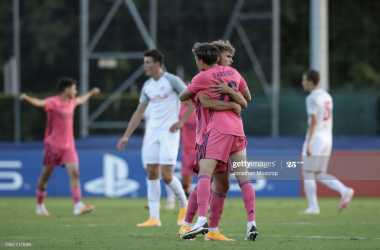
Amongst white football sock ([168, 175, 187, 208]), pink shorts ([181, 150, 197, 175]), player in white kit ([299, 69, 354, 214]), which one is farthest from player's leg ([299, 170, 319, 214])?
white football sock ([168, 175, 187, 208])

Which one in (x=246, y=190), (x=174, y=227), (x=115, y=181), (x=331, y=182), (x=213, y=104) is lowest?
(x=115, y=181)

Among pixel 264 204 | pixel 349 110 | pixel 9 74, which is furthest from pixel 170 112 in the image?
pixel 9 74

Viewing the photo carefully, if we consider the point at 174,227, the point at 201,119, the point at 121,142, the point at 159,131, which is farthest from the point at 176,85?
the point at 201,119

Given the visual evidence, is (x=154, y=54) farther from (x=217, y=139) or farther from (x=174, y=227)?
(x=217, y=139)

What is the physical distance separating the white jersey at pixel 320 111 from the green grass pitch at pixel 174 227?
132cm

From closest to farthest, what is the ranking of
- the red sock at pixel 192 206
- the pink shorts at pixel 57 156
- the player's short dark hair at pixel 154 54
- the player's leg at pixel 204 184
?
the player's leg at pixel 204 184, the red sock at pixel 192 206, the player's short dark hair at pixel 154 54, the pink shorts at pixel 57 156

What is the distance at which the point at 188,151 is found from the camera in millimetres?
12406

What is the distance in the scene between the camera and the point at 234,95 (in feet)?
22.7

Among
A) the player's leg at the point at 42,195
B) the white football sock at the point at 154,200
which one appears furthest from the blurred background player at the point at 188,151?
the white football sock at the point at 154,200

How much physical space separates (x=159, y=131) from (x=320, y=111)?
3.60 metres

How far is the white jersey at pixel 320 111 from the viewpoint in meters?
11.4

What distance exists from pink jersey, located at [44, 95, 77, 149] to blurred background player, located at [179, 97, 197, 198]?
1.98 metres

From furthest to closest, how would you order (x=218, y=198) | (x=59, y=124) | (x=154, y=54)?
(x=59, y=124) < (x=154, y=54) < (x=218, y=198)

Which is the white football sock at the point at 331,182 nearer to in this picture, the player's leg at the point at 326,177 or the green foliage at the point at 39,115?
the player's leg at the point at 326,177
